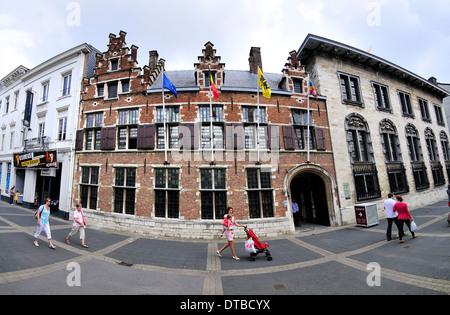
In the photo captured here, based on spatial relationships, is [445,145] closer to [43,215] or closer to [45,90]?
[43,215]

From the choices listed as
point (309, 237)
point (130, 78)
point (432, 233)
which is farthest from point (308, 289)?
point (130, 78)

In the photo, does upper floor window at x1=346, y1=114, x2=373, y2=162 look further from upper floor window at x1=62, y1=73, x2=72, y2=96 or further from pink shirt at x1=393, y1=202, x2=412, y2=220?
upper floor window at x1=62, y1=73, x2=72, y2=96

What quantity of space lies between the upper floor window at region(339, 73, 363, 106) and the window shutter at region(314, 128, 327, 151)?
3.71 metres

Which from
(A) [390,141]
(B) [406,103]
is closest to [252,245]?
(A) [390,141]

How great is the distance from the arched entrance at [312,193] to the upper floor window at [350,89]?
628 centimetres

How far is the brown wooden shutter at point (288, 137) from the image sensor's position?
10352mm

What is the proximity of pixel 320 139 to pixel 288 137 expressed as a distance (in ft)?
8.09

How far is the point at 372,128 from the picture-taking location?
13.2 meters

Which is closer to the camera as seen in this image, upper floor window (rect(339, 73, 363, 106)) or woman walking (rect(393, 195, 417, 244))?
woman walking (rect(393, 195, 417, 244))

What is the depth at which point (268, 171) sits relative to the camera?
9.88 metres

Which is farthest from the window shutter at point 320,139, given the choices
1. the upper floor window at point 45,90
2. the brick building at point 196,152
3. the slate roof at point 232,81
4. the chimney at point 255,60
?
the upper floor window at point 45,90

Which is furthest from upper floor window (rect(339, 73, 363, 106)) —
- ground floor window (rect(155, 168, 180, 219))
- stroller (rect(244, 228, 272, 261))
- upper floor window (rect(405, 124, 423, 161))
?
ground floor window (rect(155, 168, 180, 219))

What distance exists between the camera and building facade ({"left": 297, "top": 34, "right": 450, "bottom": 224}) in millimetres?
11641
